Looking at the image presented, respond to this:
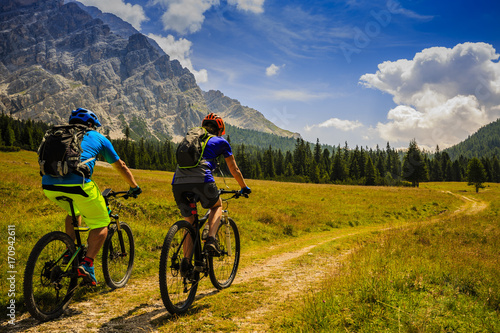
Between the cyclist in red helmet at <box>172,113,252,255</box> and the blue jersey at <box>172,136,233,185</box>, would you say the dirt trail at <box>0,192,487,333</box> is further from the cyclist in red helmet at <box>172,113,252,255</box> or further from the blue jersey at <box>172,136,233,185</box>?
the blue jersey at <box>172,136,233,185</box>

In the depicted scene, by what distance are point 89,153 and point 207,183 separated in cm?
201

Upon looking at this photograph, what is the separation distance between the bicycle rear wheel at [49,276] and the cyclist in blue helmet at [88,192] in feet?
0.93

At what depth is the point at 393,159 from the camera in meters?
137

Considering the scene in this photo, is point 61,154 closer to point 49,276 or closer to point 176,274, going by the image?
point 49,276

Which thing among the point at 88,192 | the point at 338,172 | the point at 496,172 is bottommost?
the point at 496,172

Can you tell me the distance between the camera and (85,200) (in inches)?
162

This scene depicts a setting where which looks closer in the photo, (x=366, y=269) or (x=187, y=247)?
(x=187, y=247)

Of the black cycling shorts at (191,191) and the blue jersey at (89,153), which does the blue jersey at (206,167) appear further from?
the blue jersey at (89,153)

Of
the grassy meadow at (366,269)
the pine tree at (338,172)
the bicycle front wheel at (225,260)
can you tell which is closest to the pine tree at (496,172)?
the pine tree at (338,172)

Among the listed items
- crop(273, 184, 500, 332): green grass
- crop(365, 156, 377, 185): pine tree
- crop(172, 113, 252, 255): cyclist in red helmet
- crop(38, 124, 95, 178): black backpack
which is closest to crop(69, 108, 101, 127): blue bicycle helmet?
crop(38, 124, 95, 178): black backpack

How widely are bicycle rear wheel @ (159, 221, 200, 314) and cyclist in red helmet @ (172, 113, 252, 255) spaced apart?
1.19 feet

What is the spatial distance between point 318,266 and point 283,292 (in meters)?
2.85

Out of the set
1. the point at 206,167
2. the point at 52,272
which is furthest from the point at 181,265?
the point at 52,272

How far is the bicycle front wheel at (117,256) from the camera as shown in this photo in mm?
5383
